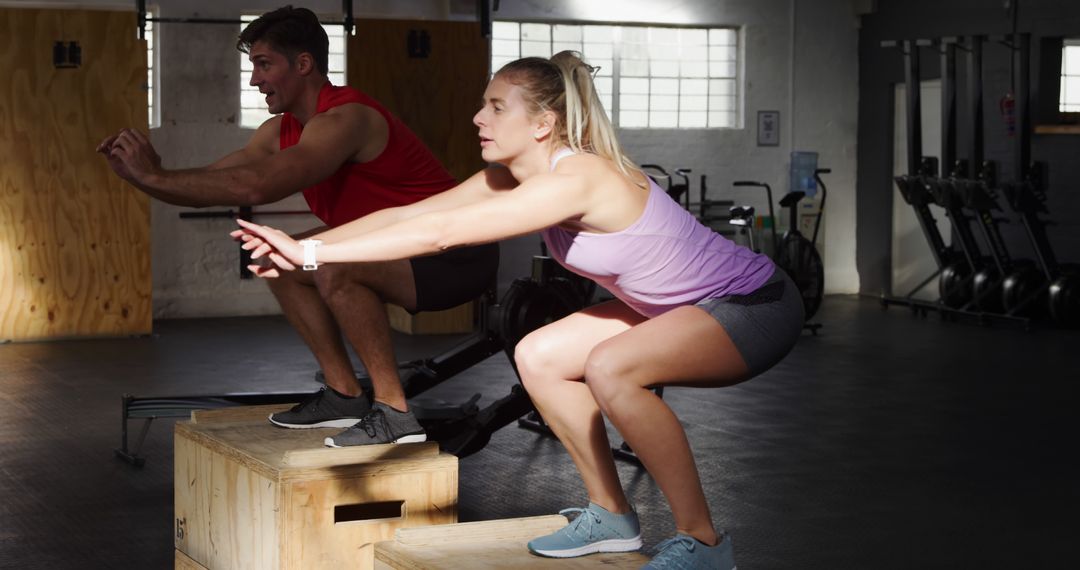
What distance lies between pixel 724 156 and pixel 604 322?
8697mm

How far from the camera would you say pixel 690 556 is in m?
2.48

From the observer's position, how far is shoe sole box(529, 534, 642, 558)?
8.55 feet

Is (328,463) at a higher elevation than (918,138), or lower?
lower

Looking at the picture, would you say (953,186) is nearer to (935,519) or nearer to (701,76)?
(701,76)

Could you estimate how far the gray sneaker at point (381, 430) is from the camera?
10.3ft

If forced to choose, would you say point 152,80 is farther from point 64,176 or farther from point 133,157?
point 133,157

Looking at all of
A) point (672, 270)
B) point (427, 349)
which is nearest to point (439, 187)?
point (672, 270)

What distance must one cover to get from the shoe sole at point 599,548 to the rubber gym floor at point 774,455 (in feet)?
3.25

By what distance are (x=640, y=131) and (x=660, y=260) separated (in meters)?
8.54

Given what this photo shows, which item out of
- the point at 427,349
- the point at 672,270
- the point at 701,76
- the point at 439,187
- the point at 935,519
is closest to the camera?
the point at 672,270

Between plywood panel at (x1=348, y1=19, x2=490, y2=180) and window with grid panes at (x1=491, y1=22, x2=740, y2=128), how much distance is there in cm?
167

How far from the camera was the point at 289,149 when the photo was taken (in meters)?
3.26

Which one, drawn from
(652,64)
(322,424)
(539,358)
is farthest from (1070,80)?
(539,358)

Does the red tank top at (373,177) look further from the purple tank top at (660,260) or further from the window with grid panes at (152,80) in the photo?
the window with grid panes at (152,80)
